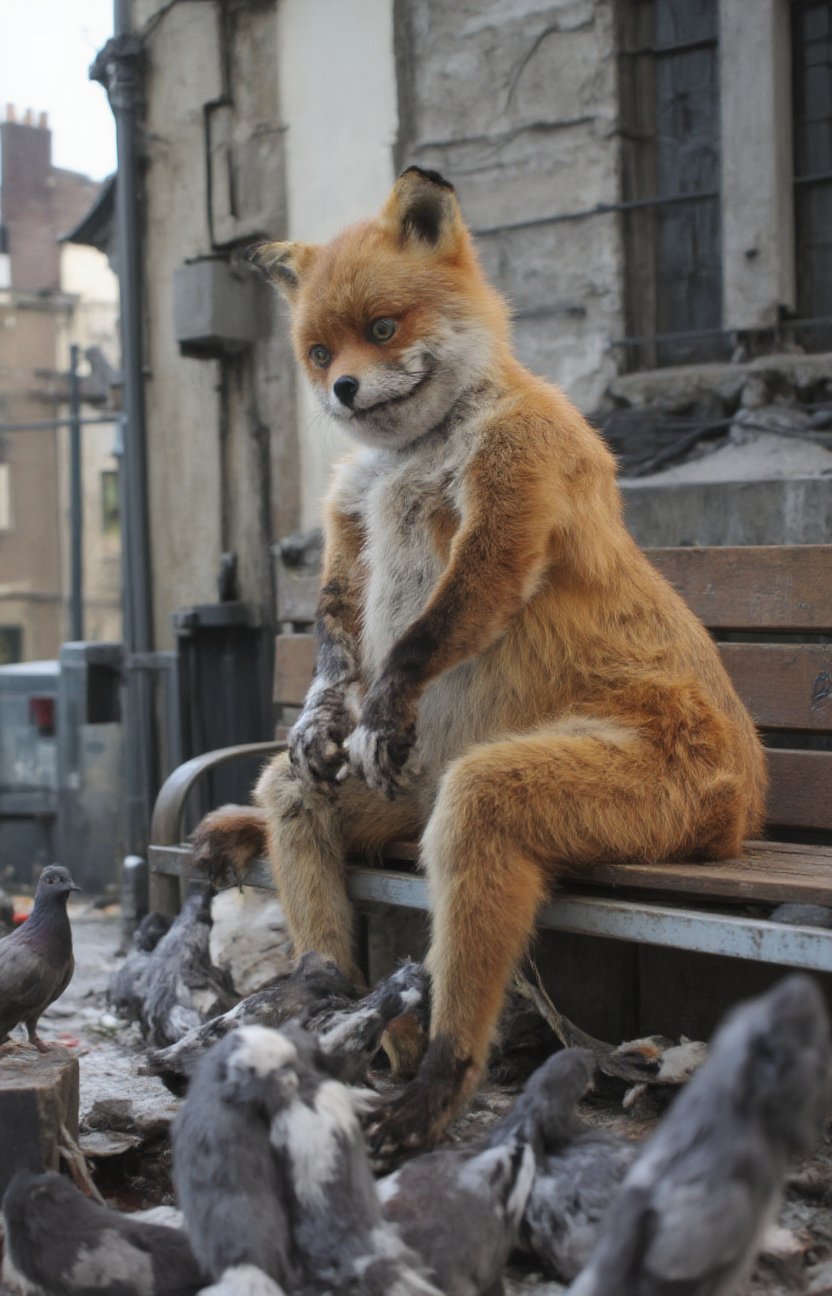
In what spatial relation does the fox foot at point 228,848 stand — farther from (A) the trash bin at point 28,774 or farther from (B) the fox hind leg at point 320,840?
(A) the trash bin at point 28,774

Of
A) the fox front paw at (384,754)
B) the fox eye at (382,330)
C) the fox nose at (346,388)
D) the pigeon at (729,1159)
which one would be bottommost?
the pigeon at (729,1159)

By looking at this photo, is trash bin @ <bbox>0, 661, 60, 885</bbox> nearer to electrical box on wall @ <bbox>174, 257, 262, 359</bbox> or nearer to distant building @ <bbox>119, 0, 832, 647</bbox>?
distant building @ <bbox>119, 0, 832, 647</bbox>

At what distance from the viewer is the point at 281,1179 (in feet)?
7.84

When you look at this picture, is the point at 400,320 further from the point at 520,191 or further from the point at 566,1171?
the point at 520,191

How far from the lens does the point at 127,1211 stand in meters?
3.05

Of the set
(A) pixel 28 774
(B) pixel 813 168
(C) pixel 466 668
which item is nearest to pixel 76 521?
(A) pixel 28 774

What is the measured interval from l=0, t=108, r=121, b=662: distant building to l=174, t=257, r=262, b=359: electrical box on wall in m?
19.7

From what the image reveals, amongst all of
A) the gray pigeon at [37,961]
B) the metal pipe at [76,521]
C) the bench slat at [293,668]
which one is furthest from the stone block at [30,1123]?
the metal pipe at [76,521]

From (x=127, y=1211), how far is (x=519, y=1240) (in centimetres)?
84

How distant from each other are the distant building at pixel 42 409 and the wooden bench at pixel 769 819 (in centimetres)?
2251

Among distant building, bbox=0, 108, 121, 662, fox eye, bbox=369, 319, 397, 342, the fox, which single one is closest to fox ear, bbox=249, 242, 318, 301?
the fox

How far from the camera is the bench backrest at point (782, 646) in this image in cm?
389

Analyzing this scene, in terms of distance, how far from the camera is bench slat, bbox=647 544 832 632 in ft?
12.8

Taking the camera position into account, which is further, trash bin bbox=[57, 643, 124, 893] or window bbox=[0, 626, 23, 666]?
window bbox=[0, 626, 23, 666]
